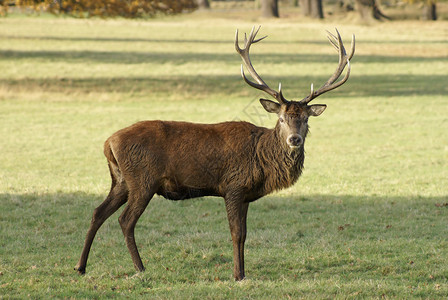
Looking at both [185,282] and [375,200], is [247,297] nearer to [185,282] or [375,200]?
[185,282]

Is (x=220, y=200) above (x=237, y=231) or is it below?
below

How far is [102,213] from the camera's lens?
26.7 feet

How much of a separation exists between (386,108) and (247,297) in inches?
→ 750

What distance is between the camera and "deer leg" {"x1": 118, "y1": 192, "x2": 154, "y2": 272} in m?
7.99

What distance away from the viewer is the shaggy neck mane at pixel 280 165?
8.22 metres

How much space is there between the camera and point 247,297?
7.19 metres

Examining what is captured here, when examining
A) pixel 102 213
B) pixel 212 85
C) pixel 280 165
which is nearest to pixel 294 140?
pixel 280 165

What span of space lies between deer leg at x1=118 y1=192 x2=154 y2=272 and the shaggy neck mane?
129 centimetres

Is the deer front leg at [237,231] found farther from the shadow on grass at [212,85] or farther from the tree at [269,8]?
the tree at [269,8]

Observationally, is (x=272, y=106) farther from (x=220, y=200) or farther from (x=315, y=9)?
(x=315, y=9)

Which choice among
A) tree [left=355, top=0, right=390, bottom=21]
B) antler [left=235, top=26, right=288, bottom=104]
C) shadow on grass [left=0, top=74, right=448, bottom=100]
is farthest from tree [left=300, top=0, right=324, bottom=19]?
antler [left=235, top=26, right=288, bottom=104]

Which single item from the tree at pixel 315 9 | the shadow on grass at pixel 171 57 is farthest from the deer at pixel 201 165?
the tree at pixel 315 9

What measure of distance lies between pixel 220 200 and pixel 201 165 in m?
4.87

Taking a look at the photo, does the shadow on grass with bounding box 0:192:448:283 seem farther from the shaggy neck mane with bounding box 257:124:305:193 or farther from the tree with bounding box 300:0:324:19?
the tree with bounding box 300:0:324:19
